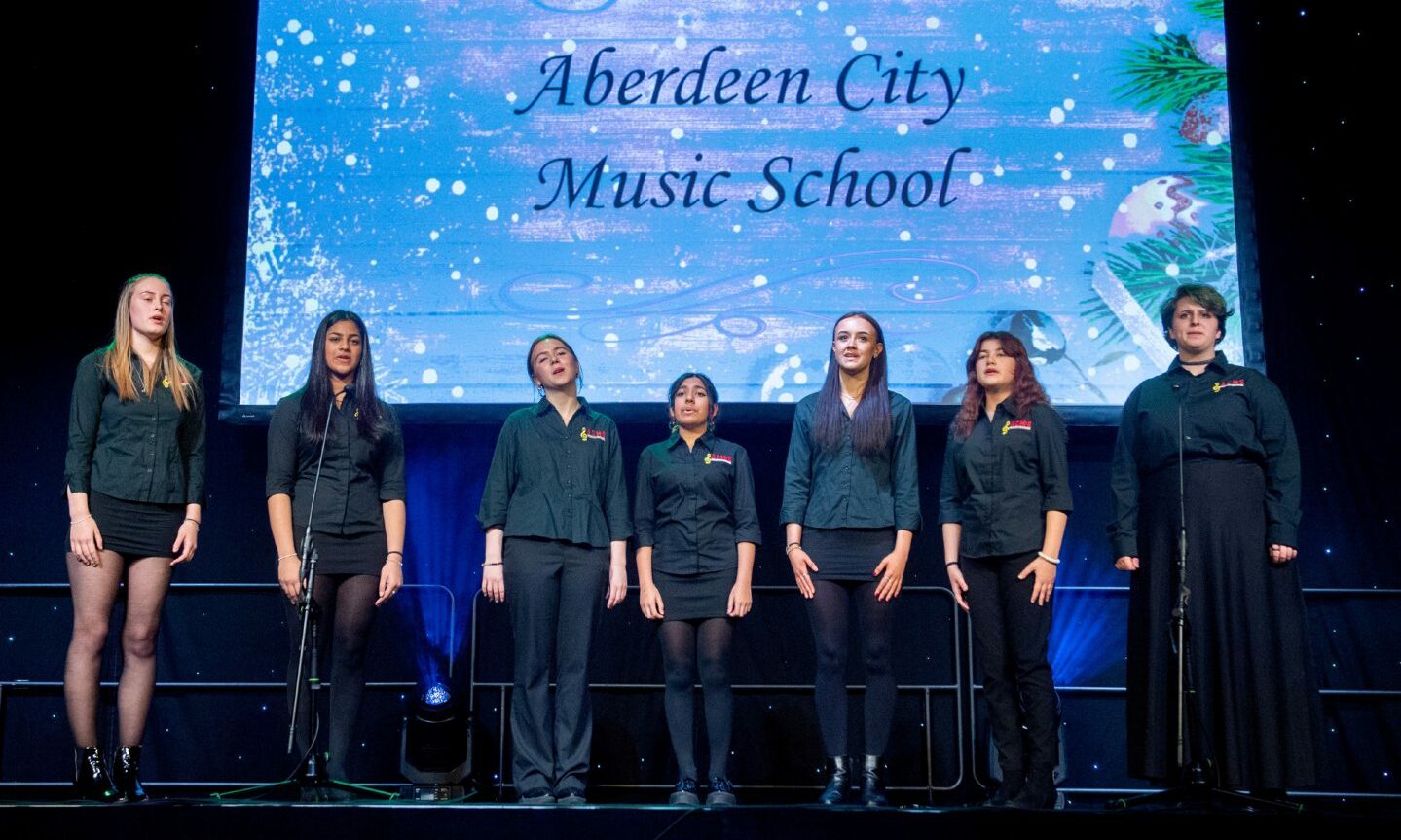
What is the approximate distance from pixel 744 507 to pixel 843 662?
596 millimetres

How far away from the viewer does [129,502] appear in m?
3.48

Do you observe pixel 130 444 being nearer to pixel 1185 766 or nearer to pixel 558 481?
pixel 558 481

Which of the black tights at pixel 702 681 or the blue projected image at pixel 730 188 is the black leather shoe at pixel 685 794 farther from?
the blue projected image at pixel 730 188

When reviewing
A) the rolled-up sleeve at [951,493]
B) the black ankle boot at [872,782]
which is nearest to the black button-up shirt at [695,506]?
the rolled-up sleeve at [951,493]

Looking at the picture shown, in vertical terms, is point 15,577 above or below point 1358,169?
below

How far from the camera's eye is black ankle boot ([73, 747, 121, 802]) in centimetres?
327

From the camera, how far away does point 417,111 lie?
497 centimetres

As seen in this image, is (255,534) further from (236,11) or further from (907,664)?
(907,664)

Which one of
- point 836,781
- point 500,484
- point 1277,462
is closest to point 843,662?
point 836,781

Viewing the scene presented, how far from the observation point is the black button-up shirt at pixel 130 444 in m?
3.49

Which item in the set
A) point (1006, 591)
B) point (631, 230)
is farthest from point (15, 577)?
point (1006, 591)

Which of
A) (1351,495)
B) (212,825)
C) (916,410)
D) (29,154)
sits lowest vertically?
(212,825)

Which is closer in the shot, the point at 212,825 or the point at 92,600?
the point at 212,825

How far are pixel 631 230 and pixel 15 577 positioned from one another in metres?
2.76
